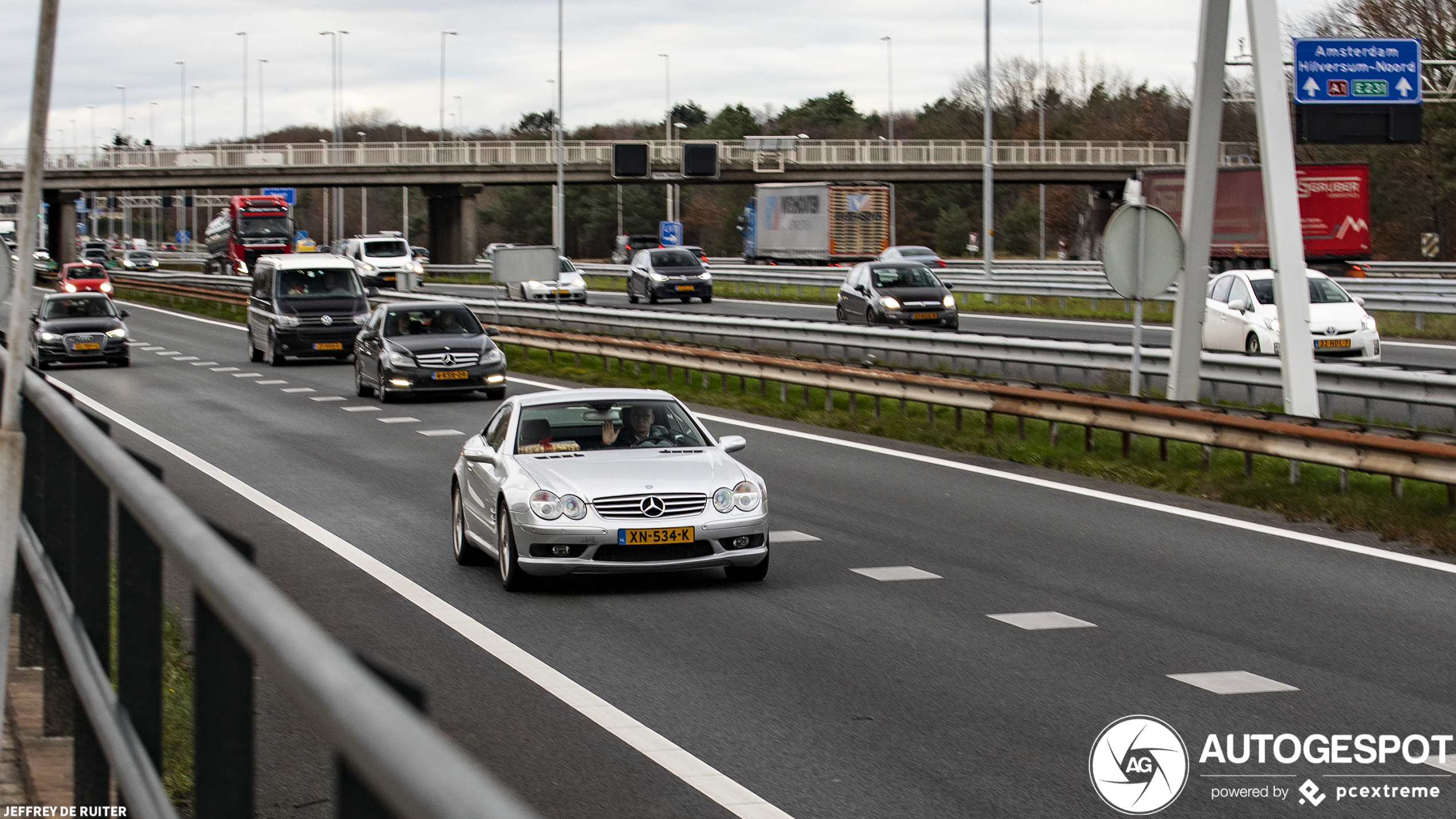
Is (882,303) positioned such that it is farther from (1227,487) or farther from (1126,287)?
(1227,487)

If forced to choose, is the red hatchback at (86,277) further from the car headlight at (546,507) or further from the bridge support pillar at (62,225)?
the car headlight at (546,507)

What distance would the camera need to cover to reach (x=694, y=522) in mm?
11031

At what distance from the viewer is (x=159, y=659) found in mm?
3635

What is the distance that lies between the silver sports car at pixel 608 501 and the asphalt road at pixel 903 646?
25 centimetres

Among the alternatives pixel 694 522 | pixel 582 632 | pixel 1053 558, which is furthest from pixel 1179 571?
pixel 582 632

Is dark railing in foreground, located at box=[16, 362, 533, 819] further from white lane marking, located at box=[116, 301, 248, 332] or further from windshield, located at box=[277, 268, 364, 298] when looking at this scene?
white lane marking, located at box=[116, 301, 248, 332]

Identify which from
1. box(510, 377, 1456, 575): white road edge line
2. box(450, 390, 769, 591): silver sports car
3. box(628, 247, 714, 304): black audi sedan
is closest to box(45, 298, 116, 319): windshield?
box(510, 377, 1456, 575): white road edge line

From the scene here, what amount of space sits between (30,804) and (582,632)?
524cm

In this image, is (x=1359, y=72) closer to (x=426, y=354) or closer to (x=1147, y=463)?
(x=426, y=354)

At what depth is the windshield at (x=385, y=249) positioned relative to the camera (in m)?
61.3

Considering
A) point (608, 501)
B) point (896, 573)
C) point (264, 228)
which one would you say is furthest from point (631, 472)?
point (264, 228)

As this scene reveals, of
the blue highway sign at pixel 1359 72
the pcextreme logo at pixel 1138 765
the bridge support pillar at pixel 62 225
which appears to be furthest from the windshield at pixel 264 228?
the pcextreme logo at pixel 1138 765

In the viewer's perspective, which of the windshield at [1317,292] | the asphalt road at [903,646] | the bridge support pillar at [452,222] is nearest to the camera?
the asphalt road at [903,646]

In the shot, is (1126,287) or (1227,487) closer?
(1227,487)
